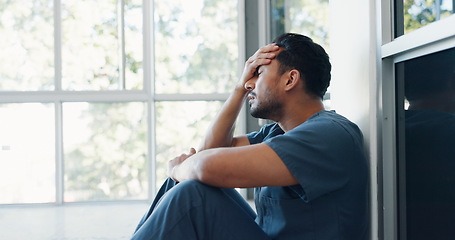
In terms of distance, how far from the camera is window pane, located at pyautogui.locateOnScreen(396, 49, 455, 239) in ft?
3.04

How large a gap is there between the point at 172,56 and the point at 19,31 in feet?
4.29

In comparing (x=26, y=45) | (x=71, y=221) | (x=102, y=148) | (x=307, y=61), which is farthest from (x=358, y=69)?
(x=26, y=45)

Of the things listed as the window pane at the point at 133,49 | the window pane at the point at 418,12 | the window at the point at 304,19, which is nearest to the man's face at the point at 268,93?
the window pane at the point at 418,12

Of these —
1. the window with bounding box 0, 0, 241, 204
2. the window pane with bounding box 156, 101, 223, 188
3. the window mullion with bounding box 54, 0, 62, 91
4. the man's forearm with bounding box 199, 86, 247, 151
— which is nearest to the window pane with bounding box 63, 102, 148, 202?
the window with bounding box 0, 0, 241, 204

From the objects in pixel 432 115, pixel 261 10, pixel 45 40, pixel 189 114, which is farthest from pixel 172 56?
pixel 432 115

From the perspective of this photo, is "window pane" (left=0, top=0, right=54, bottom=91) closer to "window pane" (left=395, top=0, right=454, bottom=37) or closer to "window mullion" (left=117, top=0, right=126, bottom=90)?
"window mullion" (left=117, top=0, right=126, bottom=90)

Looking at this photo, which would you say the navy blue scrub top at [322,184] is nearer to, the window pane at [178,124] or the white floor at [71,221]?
the white floor at [71,221]

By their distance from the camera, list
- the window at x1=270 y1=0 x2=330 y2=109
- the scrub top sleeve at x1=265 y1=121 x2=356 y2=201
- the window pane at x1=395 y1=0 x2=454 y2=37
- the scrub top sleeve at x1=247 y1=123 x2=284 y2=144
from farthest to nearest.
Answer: the window at x1=270 y1=0 x2=330 y2=109 → the scrub top sleeve at x1=247 y1=123 x2=284 y2=144 → the scrub top sleeve at x1=265 y1=121 x2=356 y2=201 → the window pane at x1=395 y1=0 x2=454 y2=37

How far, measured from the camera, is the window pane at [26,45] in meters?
3.69

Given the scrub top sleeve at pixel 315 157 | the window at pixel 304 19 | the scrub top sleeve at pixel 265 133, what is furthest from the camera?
the window at pixel 304 19

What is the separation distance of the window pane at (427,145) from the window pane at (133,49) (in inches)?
112

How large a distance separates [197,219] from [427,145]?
61 centimetres

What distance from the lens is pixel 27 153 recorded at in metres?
3.75

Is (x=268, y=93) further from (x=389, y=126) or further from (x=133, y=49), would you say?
(x=133, y=49)
